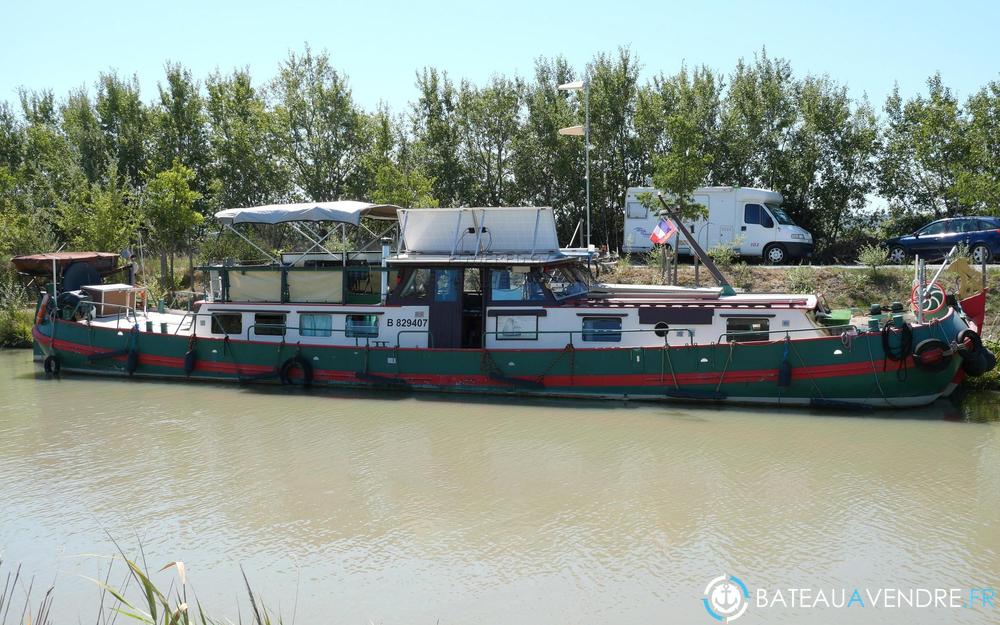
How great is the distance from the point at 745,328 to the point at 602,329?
253 centimetres

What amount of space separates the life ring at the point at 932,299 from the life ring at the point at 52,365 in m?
17.7

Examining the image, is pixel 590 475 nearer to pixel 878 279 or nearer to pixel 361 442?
pixel 361 442

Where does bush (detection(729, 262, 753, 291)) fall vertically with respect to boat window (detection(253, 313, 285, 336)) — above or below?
above

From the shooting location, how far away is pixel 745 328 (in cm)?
1480

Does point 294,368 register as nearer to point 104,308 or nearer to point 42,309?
point 104,308

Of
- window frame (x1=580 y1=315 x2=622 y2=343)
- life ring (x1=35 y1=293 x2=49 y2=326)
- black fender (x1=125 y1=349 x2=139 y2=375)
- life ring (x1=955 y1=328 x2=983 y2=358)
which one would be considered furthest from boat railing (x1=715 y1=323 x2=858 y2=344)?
life ring (x1=35 y1=293 x2=49 y2=326)

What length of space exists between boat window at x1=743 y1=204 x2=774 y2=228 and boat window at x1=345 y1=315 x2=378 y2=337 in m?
14.0

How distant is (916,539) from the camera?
8992mm

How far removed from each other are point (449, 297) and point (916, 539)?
9332 mm

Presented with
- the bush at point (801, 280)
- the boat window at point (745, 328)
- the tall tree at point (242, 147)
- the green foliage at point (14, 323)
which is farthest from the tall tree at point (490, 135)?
the boat window at point (745, 328)

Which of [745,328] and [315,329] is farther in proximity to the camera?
[315,329]

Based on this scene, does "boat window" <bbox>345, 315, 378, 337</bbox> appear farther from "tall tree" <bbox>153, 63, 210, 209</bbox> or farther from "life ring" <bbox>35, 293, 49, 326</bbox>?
"tall tree" <bbox>153, 63, 210, 209</bbox>

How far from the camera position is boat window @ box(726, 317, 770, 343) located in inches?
576

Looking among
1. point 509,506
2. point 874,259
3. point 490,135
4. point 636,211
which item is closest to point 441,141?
point 490,135
